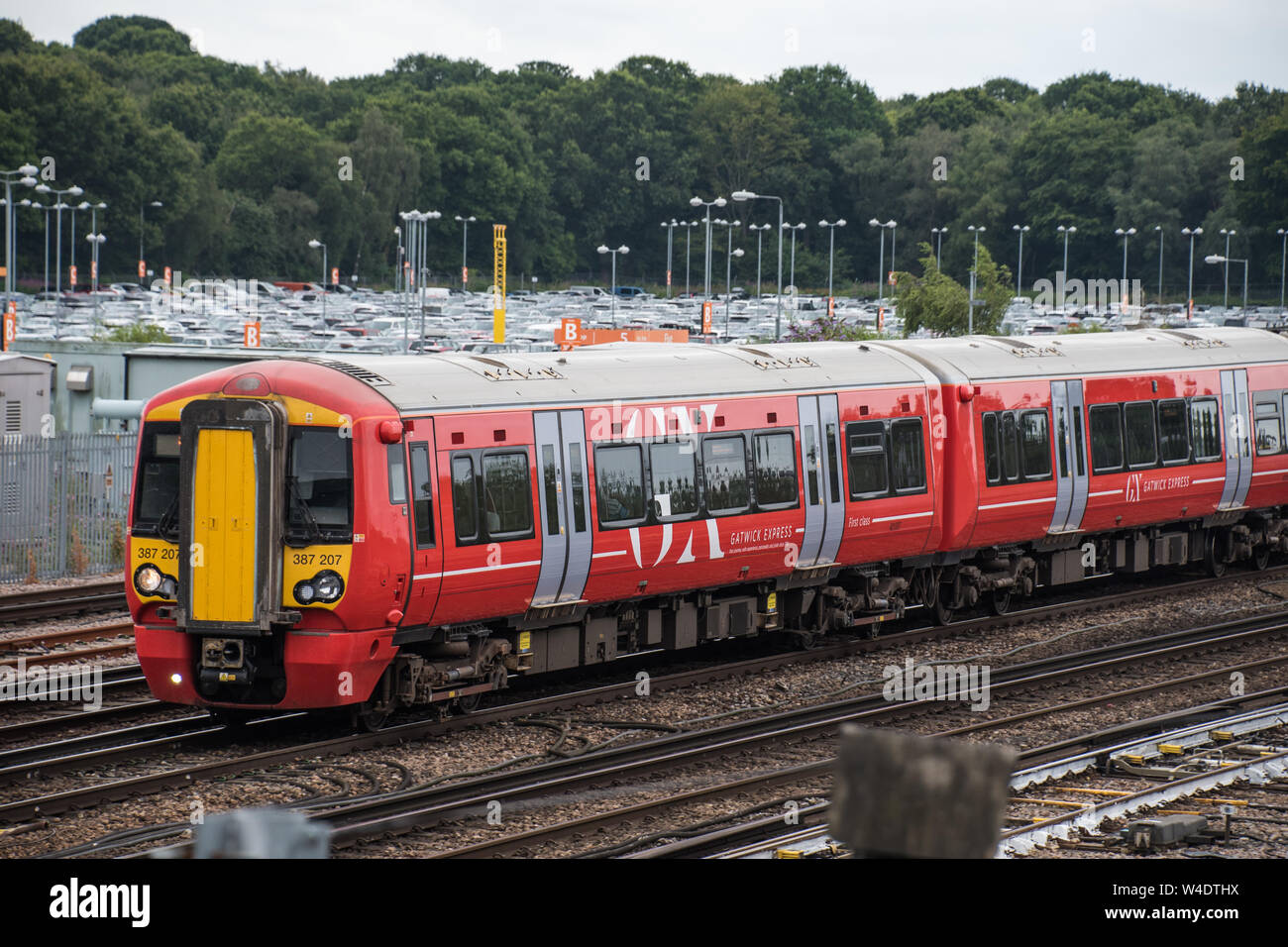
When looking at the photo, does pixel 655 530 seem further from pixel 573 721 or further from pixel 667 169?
pixel 667 169

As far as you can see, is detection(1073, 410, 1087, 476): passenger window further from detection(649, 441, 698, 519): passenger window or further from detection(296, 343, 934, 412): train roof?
detection(649, 441, 698, 519): passenger window

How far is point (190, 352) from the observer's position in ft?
109

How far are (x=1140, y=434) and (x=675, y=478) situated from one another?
30.4 feet

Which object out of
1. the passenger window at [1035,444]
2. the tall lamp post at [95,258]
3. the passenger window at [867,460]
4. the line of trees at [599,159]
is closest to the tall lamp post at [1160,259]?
the line of trees at [599,159]

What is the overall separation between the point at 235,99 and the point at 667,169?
35.9 m

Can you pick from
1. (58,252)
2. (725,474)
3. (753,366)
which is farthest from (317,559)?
(58,252)

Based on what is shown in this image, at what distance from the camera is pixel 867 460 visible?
65.0ft

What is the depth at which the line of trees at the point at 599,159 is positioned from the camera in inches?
4311

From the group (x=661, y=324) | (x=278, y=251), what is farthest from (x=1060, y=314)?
(x=278, y=251)

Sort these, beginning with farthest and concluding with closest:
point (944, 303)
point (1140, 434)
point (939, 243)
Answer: point (939, 243) < point (944, 303) < point (1140, 434)

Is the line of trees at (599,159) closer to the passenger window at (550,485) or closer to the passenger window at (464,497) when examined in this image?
the passenger window at (550,485)

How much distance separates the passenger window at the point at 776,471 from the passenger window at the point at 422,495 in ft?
15.5

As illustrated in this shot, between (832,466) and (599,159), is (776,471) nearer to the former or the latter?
(832,466)

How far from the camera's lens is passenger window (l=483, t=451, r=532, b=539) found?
15.5 metres
